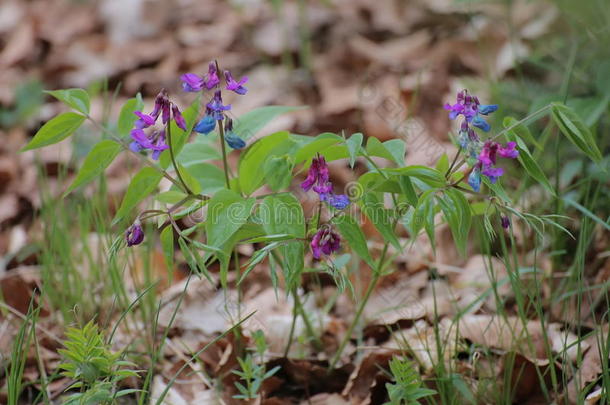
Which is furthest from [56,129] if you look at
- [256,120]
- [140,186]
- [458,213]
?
[458,213]

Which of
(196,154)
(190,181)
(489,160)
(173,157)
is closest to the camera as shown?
(489,160)

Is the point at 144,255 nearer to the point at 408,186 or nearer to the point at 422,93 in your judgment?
the point at 408,186

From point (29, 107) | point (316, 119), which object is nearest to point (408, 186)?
point (316, 119)

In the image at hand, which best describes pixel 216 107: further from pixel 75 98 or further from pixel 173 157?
pixel 75 98

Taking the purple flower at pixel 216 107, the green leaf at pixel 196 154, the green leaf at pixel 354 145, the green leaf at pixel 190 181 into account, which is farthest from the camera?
the green leaf at pixel 196 154

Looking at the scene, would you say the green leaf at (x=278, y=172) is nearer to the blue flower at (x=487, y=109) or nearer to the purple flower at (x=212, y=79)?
the purple flower at (x=212, y=79)

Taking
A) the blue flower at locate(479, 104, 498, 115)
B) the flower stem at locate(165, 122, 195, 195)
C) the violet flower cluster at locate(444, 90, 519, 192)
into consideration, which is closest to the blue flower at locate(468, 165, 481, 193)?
the violet flower cluster at locate(444, 90, 519, 192)

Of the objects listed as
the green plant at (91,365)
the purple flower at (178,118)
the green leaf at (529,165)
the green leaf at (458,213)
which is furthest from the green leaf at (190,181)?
the green leaf at (529,165)
